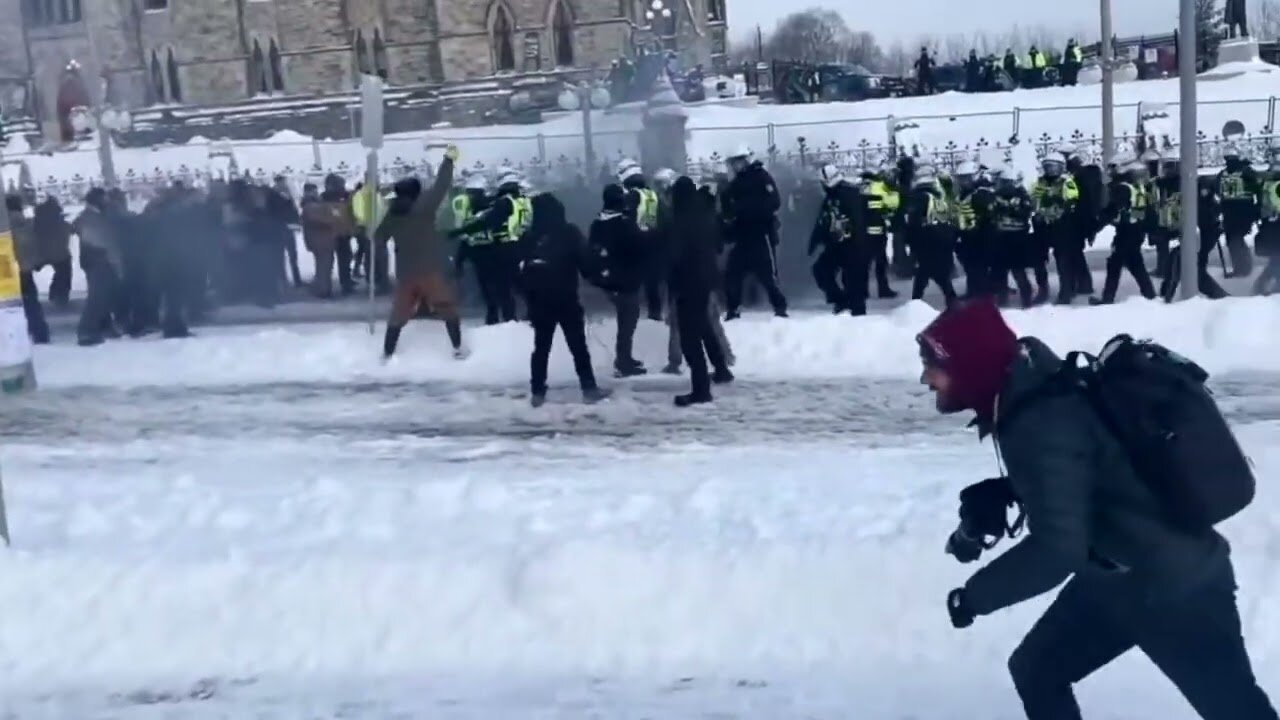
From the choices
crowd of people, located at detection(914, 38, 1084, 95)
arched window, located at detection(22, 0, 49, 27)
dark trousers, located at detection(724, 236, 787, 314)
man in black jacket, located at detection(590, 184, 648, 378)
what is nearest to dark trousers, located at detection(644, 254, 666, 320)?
dark trousers, located at detection(724, 236, 787, 314)

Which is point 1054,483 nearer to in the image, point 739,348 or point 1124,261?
point 739,348

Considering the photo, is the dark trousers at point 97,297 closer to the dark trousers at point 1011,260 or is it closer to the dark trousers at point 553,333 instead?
the dark trousers at point 553,333

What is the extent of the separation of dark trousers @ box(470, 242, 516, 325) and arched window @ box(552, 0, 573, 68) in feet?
120

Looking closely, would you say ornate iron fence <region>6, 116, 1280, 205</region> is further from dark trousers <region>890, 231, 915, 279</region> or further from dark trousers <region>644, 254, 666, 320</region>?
dark trousers <region>644, 254, 666, 320</region>

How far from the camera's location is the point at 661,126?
2864 cm

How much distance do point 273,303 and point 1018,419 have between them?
17.3 m

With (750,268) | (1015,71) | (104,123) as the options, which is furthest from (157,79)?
(750,268)

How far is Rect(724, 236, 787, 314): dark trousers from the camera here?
14.9 meters

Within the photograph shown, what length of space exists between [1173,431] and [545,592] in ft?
12.6

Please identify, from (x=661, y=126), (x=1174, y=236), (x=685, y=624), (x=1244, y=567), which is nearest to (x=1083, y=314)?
(x=1174, y=236)

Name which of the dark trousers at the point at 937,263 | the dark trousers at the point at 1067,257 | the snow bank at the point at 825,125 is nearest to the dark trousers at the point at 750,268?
the dark trousers at the point at 937,263

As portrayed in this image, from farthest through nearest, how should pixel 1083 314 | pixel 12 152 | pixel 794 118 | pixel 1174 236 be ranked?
pixel 12 152, pixel 794 118, pixel 1174 236, pixel 1083 314

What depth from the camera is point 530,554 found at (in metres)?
7.18

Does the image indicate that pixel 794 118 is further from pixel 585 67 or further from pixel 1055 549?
pixel 1055 549
